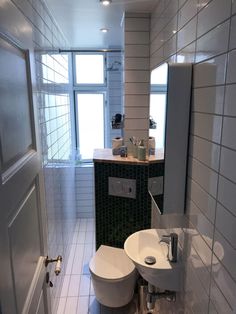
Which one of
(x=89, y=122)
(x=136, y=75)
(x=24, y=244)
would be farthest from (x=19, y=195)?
(x=89, y=122)

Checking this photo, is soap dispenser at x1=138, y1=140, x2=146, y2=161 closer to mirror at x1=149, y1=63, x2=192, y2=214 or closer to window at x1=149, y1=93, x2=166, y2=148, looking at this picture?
window at x1=149, y1=93, x2=166, y2=148

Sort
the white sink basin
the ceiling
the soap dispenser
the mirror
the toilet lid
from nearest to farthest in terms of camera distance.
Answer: the mirror < the white sink basin < the ceiling < the toilet lid < the soap dispenser

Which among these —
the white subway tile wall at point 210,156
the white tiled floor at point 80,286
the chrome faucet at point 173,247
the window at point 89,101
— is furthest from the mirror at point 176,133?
the window at point 89,101

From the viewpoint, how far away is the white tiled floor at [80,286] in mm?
2271

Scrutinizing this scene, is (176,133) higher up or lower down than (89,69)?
lower down

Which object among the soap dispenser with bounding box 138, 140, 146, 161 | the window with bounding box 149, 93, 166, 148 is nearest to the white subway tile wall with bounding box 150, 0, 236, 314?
the window with bounding box 149, 93, 166, 148

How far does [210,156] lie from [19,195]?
0.73m

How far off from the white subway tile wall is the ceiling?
813 millimetres

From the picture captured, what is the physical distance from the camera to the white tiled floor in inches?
89.4

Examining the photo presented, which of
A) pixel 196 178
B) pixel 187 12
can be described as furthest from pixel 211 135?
pixel 187 12

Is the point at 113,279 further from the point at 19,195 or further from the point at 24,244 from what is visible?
the point at 19,195

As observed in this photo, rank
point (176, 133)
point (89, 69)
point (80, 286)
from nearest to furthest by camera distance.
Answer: point (176, 133)
point (80, 286)
point (89, 69)

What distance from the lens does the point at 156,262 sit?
5.04 ft

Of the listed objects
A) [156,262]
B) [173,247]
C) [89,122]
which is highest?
[89,122]
